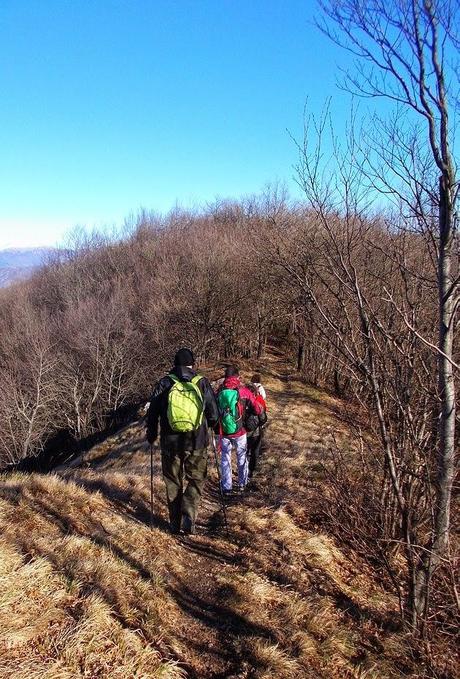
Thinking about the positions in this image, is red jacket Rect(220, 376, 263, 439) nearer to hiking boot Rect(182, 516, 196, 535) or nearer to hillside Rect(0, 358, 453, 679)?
hillside Rect(0, 358, 453, 679)

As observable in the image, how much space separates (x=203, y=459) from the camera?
504 cm

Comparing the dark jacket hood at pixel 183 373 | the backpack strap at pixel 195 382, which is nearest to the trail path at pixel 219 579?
the backpack strap at pixel 195 382

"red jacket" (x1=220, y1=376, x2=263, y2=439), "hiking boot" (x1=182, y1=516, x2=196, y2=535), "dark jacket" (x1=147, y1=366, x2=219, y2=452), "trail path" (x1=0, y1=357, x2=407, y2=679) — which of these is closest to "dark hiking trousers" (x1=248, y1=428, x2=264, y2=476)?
"red jacket" (x1=220, y1=376, x2=263, y2=439)

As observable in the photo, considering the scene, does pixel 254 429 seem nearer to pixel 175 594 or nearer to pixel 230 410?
pixel 230 410

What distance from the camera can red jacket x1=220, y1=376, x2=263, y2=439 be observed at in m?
6.63

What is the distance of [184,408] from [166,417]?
24cm

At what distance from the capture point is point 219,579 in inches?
173

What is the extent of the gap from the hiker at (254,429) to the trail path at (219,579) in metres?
1.09

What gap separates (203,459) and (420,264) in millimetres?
3122

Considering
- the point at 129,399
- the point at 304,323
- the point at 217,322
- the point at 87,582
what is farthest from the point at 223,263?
the point at 87,582

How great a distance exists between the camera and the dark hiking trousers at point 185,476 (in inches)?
197

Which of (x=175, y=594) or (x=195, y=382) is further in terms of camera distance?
(x=195, y=382)

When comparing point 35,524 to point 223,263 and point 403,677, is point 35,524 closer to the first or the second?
point 403,677

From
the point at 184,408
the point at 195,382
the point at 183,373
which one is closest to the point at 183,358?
the point at 183,373
